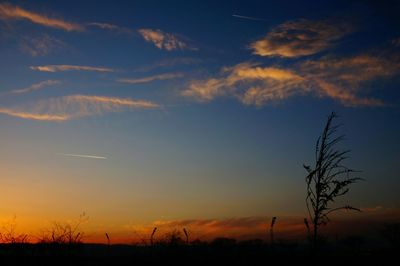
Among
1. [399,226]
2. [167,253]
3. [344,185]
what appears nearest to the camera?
[344,185]

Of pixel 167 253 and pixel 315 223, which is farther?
pixel 167 253

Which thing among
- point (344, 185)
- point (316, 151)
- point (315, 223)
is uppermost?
point (316, 151)

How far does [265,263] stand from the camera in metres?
34.6

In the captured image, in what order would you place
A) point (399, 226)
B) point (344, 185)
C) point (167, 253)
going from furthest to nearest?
point (399, 226) → point (167, 253) → point (344, 185)

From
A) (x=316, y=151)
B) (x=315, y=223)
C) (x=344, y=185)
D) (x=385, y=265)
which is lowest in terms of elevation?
(x=385, y=265)

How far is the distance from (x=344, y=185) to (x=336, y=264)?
686 centimetres

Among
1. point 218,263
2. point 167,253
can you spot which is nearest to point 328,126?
point 218,263

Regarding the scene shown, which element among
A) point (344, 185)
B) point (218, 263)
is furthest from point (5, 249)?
point (344, 185)

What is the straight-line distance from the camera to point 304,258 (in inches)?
1518

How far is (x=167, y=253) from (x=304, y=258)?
452 inches

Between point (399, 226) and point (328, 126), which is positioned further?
point (399, 226)

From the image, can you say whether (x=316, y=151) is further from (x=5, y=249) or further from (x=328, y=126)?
(x=5, y=249)

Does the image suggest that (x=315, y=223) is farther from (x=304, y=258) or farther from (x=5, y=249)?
(x=5, y=249)

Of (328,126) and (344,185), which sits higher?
(328,126)
